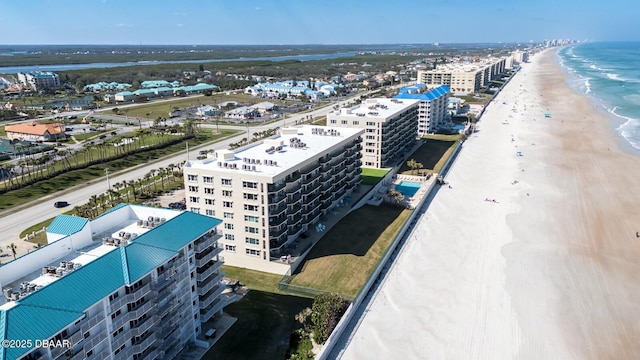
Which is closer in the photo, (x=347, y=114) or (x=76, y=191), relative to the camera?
(x=76, y=191)

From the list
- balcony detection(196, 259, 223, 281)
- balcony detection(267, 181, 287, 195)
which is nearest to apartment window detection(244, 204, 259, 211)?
balcony detection(267, 181, 287, 195)

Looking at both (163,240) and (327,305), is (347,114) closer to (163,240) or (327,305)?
(327,305)

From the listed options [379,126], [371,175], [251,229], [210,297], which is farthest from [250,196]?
[379,126]

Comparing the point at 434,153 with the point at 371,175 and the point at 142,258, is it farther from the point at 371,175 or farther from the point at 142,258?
the point at 142,258

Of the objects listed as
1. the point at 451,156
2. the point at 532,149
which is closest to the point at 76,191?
the point at 451,156

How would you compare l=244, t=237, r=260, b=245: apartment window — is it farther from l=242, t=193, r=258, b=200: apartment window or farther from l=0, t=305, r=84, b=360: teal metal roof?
l=0, t=305, r=84, b=360: teal metal roof
